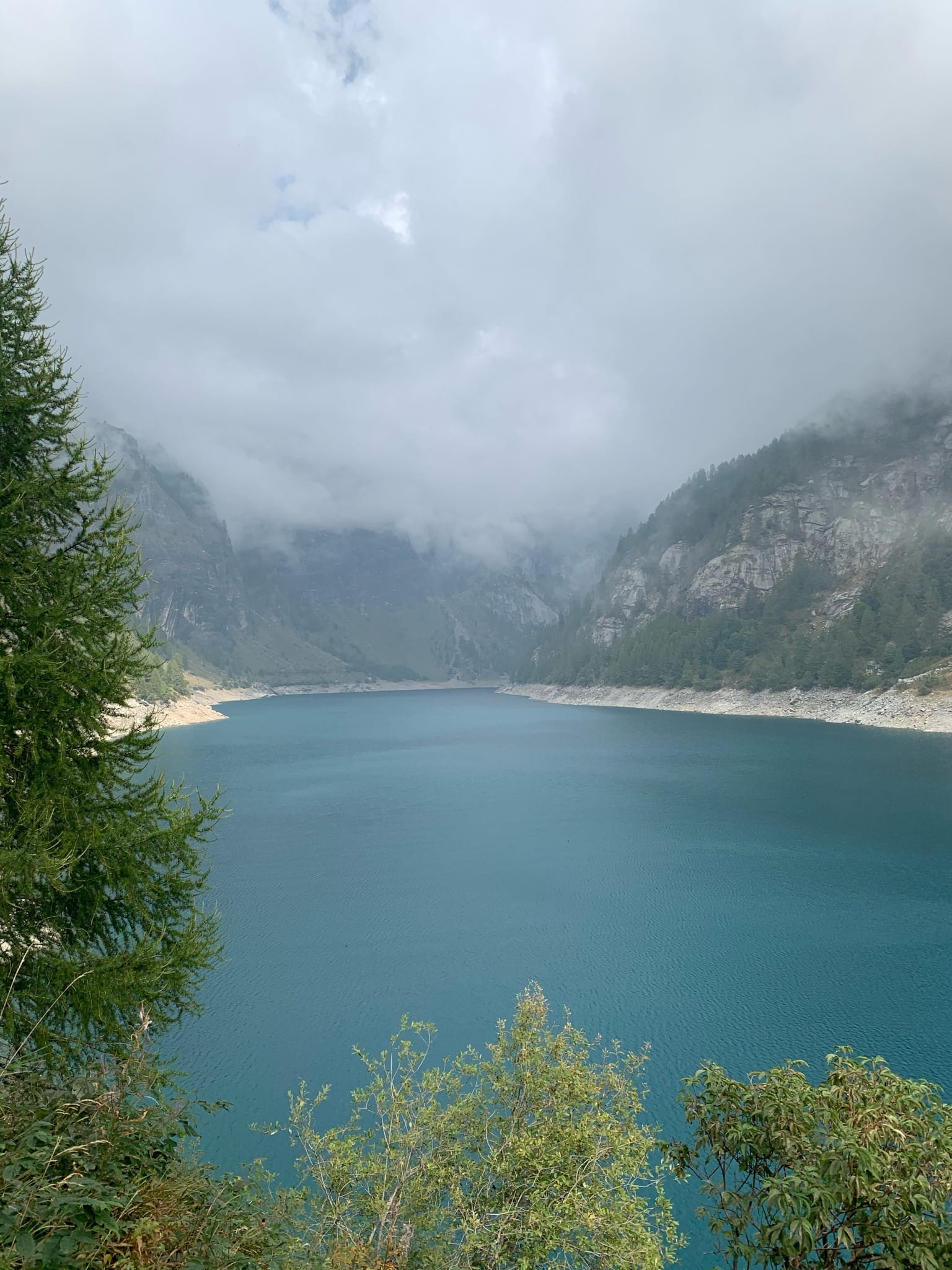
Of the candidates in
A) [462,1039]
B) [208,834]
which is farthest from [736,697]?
[462,1039]

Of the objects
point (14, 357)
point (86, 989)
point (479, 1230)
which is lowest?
point (479, 1230)

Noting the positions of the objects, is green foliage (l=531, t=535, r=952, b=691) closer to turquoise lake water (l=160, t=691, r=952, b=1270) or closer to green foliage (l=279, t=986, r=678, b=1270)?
turquoise lake water (l=160, t=691, r=952, b=1270)

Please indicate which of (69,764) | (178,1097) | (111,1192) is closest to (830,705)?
(178,1097)

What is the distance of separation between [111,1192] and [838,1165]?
9670 millimetres

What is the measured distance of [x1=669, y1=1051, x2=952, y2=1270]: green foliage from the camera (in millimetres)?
9133

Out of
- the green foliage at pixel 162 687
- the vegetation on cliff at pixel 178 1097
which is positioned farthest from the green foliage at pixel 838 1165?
the green foliage at pixel 162 687

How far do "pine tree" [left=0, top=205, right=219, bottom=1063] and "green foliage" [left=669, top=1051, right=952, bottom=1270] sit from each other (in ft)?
36.2

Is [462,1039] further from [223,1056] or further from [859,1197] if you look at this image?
[859,1197]

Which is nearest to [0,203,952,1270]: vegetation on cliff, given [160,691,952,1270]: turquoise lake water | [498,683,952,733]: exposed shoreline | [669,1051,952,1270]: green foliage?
[669,1051,952,1270]: green foliage

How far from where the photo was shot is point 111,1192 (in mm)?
7145

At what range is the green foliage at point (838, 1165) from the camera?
9.13 m

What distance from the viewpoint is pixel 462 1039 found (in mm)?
30859

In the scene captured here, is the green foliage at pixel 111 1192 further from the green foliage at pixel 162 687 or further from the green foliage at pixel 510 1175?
the green foliage at pixel 162 687

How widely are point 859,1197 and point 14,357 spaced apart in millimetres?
21753
